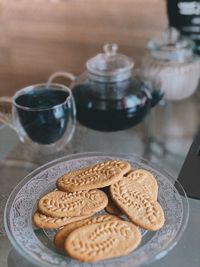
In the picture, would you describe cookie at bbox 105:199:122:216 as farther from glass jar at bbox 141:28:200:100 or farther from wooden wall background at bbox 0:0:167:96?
wooden wall background at bbox 0:0:167:96

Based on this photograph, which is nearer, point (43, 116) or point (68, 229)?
point (68, 229)

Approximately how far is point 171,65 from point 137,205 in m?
0.33

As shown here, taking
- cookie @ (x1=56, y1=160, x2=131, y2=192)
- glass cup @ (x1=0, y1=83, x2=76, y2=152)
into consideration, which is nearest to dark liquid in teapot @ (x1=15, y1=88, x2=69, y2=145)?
glass cup @ (x1=0, y1=83, x2=76, y2=152)

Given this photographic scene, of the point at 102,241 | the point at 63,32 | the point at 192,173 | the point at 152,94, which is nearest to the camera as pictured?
the point at 102,241

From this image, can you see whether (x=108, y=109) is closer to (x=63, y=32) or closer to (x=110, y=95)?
(x=110, y=95)

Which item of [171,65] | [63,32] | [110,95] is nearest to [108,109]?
[110,95]

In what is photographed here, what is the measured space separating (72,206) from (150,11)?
69cm

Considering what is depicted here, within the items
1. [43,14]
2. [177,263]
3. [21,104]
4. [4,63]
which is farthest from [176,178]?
Answer: [43,14]

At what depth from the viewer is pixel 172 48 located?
2.33 feet

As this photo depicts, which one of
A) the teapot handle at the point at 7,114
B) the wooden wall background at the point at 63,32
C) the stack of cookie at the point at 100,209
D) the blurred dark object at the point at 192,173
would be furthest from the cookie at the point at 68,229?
the wooden wall background at the point at 63,32

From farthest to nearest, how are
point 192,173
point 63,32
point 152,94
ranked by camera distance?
point 63,32 → point 152,94 → point 192,173

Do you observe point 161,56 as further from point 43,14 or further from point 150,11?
point 43,14

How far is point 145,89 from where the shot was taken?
673mm

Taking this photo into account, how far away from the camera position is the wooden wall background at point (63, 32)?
0.92 metres
